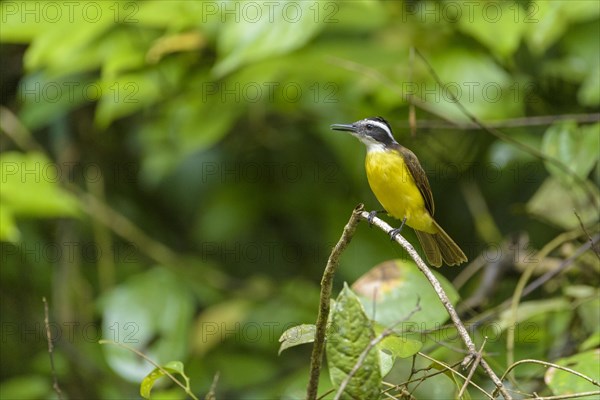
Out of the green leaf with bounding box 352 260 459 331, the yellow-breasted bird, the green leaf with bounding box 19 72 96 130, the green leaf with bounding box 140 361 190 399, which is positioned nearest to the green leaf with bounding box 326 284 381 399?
the green leaf with bounding box 140 361 190 399

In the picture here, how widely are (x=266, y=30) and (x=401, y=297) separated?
101 centimetres

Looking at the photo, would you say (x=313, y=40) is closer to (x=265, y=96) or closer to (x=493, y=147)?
(x=265, y=96)

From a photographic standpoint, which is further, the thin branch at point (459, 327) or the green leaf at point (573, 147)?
the green leaf at point (573, 147)

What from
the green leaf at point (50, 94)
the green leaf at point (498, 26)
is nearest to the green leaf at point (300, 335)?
the green leaf at point (498, 26)

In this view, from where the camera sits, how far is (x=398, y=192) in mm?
2695

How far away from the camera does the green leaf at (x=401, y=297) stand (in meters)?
2.40

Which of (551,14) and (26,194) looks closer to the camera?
(551,14)

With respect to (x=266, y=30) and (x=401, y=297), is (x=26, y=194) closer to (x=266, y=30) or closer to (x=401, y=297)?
(x=266, y=30)

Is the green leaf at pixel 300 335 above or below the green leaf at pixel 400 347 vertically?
above

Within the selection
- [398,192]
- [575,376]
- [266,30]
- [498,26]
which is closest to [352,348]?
[575,376]

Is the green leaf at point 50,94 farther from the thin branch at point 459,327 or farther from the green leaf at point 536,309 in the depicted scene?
the thin branch at point 459,327

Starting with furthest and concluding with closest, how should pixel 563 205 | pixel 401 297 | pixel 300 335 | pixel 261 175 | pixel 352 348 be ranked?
pixel 261 175 < pixel 563 205 < pixel 401 297 < pixel 300 335 < pixel 352 348

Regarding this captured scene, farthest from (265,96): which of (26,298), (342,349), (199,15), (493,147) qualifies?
(342,349)

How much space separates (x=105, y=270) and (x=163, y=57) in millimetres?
1242
